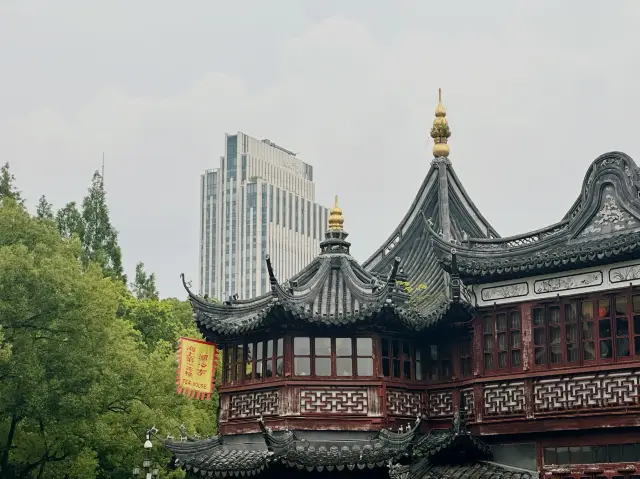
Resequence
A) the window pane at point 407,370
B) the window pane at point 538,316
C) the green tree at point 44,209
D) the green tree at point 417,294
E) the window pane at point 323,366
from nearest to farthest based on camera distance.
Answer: the window pane at point 538,316 → the window pane at point 323,366 → the window pane at point 407,370 → the green tree at point 417,294 → the green tree at point 44,209

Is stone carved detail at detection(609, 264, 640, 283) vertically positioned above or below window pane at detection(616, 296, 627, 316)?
above

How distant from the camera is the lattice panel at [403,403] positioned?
80.5 feet

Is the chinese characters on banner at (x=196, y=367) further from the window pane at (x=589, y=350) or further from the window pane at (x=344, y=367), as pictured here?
the window pane at (x=589, y=350)

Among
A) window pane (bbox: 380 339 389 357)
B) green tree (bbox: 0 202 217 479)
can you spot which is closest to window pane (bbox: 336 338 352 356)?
window pane (bbox: 380 339 389 357)

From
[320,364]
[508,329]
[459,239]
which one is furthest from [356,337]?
[459,239]

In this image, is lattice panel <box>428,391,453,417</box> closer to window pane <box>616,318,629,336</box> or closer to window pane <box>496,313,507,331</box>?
window pane <box>496,313,507,331</box>

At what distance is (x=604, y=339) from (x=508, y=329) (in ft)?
7.54

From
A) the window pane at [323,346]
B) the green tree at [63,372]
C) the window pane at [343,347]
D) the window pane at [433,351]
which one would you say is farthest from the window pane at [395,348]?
the green tree at [63,372]

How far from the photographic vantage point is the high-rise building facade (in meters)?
121

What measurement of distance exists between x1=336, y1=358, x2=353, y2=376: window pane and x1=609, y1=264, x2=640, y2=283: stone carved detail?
5.85 meters

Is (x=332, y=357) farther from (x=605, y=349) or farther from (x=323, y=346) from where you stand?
(x=605, y=349)

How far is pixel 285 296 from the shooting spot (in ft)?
79.1

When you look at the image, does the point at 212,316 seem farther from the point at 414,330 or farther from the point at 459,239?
the point at 459,239

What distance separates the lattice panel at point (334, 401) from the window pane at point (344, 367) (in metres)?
0.40
